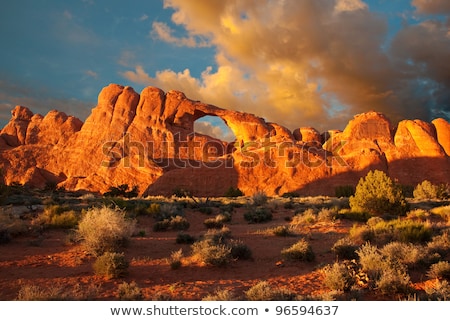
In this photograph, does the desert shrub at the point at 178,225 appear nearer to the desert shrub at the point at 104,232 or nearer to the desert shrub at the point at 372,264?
the desert shrub at the point at 104,232

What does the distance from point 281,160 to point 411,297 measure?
157 feet

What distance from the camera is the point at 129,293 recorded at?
6.61 m

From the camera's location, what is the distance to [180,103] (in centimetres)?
6712

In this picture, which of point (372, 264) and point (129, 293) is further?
point (372, 264)

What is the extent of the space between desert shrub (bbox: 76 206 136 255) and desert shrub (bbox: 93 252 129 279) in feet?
5.30

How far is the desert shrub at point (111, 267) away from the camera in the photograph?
784 cm

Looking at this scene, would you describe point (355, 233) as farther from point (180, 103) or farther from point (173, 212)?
point (180, 103)

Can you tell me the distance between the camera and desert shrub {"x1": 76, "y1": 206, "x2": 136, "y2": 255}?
32.0 ft

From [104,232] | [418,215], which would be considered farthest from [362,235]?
[104,232]

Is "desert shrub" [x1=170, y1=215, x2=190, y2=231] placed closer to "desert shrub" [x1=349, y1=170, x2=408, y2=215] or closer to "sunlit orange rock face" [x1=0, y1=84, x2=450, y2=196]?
"desert shrub" [x1=349, y1=170, x2=408, y2=215]

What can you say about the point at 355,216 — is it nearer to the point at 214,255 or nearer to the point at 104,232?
the point at 214,255

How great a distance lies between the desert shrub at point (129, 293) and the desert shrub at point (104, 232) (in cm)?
311

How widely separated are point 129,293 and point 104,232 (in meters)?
3.80

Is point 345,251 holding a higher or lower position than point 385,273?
lower
